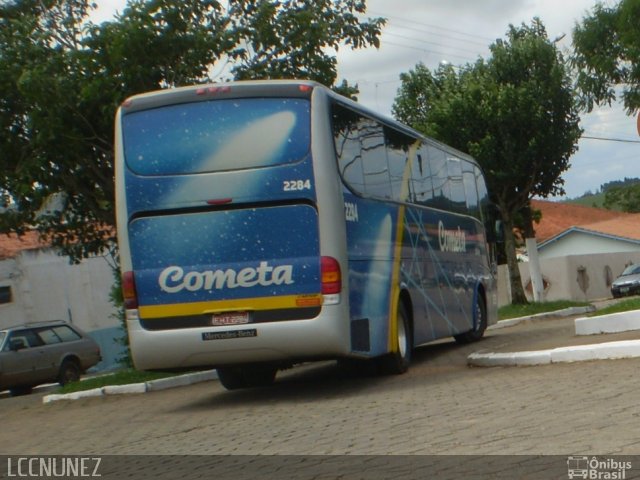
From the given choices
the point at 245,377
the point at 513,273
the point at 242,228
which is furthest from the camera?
the point at 513,273

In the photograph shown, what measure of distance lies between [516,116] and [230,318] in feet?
66.9

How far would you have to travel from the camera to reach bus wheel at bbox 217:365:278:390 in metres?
14.6

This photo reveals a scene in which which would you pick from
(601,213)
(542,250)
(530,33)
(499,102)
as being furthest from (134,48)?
(601,213)

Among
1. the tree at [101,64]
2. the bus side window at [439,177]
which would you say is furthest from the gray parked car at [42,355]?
the bus side window at [439,177]

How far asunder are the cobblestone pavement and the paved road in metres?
0.02

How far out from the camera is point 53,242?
21219 millimetres

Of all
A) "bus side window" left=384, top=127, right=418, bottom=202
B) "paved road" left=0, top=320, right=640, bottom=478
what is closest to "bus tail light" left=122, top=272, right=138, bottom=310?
"paved road" left=0, top=320, right=640, bottom=478

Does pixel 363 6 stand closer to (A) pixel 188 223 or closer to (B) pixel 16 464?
(A) pixel 188 223

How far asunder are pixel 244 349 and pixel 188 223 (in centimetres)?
155

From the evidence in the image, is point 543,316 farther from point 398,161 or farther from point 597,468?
point 597,468

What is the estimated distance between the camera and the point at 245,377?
14828 mm

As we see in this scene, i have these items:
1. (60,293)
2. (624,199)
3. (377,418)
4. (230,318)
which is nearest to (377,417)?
(377,418)

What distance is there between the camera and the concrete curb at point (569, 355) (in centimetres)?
1213

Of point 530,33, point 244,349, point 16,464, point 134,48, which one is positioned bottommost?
point 16,464
